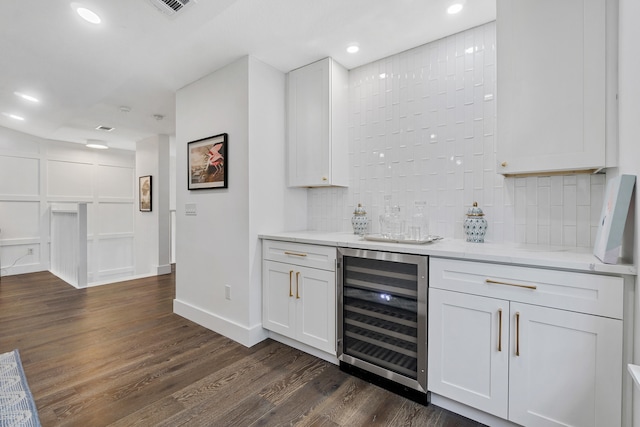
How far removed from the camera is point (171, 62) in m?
2.66

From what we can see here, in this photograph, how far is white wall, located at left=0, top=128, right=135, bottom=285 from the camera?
203 inches

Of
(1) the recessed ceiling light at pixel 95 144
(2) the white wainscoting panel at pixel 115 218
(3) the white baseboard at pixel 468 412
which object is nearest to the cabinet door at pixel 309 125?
(3) the white baseboard at pixel 468 412

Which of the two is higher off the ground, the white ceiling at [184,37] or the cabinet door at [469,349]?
the white ceiling at [184,37]

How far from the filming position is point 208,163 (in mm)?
2918

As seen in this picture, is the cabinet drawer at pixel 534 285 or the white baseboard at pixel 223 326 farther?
the white baseboard at pixel 223 326

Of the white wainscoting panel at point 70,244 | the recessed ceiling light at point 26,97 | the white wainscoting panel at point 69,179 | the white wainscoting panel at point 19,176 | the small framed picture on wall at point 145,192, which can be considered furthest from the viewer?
the white wainscoting panel at point 69,179

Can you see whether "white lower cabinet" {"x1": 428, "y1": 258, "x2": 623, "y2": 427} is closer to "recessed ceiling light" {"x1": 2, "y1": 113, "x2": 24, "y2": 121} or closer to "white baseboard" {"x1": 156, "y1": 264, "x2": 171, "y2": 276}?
"white baseboard" {"x1": 156, "y1": 264, "x2": 171, "y2": 276}

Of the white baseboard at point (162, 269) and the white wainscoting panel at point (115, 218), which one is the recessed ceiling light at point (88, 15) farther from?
the white wainscoting panel at point (115, 218)

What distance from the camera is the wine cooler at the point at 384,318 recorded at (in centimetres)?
179

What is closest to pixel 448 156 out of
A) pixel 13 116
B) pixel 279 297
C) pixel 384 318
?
pixel 384 318

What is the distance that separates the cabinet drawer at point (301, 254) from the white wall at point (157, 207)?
11.6ft

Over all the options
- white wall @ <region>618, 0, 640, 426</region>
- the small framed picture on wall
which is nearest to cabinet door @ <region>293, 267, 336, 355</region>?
white wall @ <region>618, 0, 640, 426</region>

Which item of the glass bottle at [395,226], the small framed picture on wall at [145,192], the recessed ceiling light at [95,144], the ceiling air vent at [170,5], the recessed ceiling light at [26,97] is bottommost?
the glass bottle at [395,226]

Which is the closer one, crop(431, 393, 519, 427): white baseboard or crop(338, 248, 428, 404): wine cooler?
crop(431, 393, 519, 427): white baseboard
